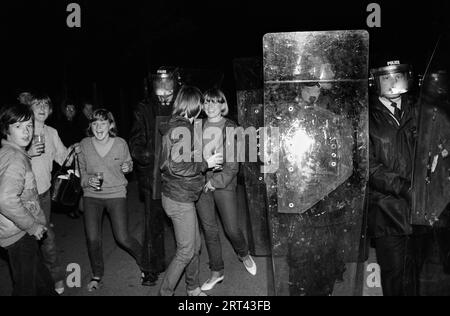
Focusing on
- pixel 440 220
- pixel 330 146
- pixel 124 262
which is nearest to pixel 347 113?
pixel 330 146

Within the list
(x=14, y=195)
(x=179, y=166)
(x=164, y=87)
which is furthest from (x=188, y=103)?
(x=14, y=195)

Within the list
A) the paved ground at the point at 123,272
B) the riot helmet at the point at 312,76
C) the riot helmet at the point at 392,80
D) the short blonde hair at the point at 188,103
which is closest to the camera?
the riot helmet at the point at 312,76

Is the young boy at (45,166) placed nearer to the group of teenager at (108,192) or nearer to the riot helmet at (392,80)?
the group of teenager at (108,192)

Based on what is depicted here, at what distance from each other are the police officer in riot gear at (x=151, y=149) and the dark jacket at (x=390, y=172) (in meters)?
1.83

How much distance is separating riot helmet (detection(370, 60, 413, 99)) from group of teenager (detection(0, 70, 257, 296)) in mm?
1326

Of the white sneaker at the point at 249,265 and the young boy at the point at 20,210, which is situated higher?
the young boy at the point at 20,210

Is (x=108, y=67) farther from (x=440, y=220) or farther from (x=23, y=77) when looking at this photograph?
(x=440, y=220)

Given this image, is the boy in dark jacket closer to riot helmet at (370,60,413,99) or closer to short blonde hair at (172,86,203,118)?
short blonde hair at (172,86,203,118)

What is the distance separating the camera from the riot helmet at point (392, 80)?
10.9 ft

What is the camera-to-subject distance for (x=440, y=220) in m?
3.13

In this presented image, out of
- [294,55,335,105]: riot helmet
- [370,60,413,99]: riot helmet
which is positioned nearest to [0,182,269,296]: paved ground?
[294,55,335,105]: riot helmet

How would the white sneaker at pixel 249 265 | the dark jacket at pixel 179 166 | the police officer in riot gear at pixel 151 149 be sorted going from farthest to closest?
1. the white sneaker at pixel 249 265
2. the police officer in riot gear at pixel 151 149
3. the dark jacket at pixel 179 166

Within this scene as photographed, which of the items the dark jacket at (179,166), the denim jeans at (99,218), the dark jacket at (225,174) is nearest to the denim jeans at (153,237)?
the denim jeans at (99,218)
